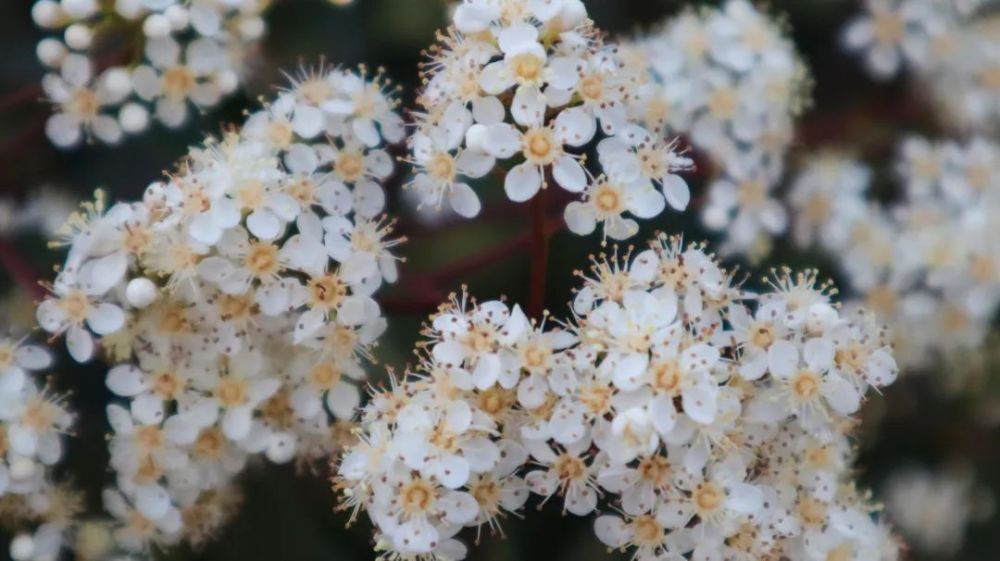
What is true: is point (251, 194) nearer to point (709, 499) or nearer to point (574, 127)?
point (574, 127)

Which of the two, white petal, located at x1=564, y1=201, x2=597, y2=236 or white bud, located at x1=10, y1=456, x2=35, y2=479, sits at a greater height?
white petal, located at x1=564, y1=201, x2=597, y2=236

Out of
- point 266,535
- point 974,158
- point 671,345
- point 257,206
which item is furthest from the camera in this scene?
point 974,158

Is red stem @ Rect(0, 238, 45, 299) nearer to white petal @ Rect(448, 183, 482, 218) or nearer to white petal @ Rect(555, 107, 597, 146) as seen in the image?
white petal @ Rect(448, 183, 482, 218)

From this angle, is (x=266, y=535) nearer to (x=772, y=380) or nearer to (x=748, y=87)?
(x=772, y=380)

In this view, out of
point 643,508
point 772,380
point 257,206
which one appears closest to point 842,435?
point 772,380

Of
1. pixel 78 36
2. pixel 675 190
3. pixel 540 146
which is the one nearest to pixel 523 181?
pixel 540 146

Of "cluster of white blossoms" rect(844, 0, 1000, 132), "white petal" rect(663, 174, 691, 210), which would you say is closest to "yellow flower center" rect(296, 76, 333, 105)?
"white petal" rect(663, 174, 691, 210)
